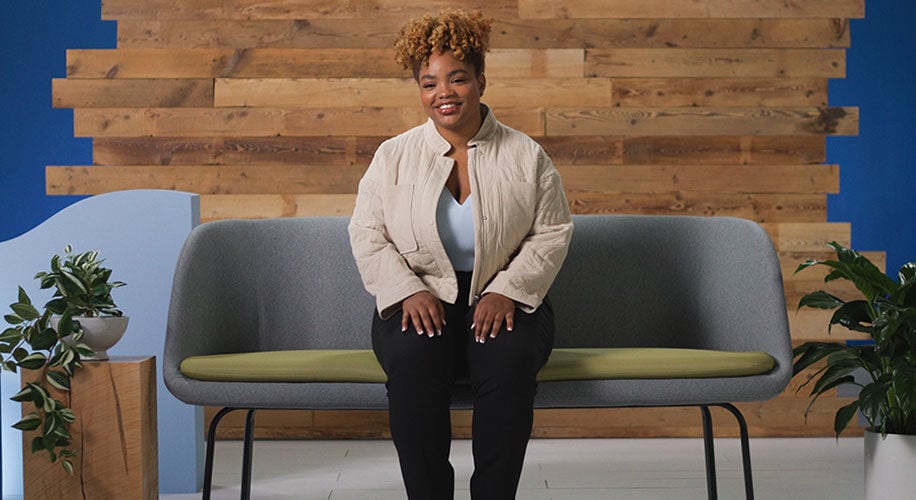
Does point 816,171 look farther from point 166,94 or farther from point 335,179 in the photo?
point 166,94

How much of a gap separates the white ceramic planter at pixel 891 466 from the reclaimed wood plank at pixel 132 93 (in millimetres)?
2507

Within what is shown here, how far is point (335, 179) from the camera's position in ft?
12.9

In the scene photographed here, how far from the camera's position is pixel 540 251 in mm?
2322

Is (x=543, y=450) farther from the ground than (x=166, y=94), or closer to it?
closer to it

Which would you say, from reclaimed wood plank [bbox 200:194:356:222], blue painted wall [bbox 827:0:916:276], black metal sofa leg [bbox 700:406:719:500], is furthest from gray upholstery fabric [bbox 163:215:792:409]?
blue painted wall [bbox 827:0:916:276]

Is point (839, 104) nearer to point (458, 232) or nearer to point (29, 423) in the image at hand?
point (458, 232)

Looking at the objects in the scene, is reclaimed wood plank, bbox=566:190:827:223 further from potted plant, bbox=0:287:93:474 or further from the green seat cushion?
potted plant, bbox=0:287:93:474

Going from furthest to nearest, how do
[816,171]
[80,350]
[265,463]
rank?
1. [816,171]
2. [265,463]
3. [80,350]

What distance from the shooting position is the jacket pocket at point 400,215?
91.1 inches

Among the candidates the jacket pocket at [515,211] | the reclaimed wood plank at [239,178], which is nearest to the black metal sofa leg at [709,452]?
the jacket pocket at [515,211]

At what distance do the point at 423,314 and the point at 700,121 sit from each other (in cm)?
208

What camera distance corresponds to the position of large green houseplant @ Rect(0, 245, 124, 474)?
2408 mm

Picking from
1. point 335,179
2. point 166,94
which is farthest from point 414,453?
point 166,94

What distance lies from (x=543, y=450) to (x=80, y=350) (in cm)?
178
